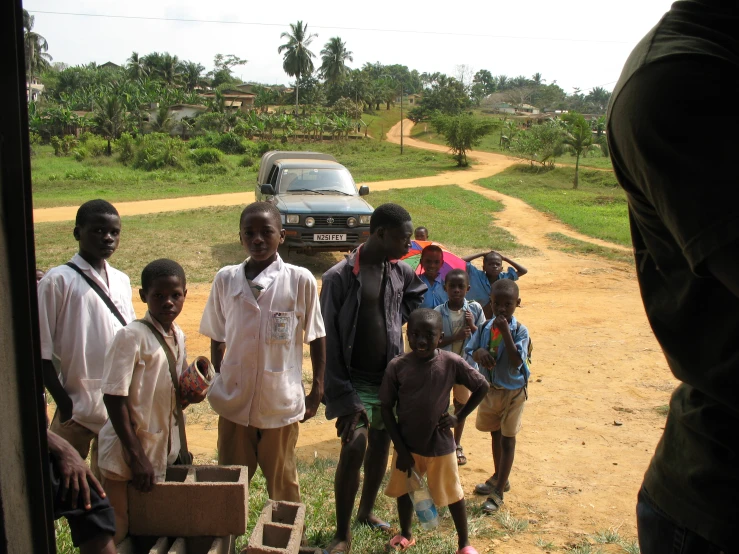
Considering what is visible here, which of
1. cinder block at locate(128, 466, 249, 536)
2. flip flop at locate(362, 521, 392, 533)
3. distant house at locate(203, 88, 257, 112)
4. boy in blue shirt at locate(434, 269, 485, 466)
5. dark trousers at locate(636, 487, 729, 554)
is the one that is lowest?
flip flop at locate(362, 521, 392, 533)

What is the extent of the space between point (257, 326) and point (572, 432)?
11.3 ft

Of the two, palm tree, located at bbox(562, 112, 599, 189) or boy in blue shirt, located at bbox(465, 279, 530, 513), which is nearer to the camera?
boy in blue shirt, located at bbox(465, 279, 530, 513)

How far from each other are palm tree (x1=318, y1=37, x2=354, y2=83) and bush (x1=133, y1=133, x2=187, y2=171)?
4319 cm

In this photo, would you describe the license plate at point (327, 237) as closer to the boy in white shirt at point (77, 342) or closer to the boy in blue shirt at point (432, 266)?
the boy in blue shirt at point (432, 266)

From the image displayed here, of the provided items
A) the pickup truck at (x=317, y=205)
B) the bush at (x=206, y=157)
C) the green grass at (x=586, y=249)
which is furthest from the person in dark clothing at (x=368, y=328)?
the bush at (x=206, y=157)

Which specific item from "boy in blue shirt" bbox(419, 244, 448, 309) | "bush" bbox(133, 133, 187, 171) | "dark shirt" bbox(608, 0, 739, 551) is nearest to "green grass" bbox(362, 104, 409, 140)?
"bush" bbox(133, 133, 187, 171)

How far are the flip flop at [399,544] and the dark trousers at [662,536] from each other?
2691 millimetres

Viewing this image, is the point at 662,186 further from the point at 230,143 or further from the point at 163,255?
the point at 230,143

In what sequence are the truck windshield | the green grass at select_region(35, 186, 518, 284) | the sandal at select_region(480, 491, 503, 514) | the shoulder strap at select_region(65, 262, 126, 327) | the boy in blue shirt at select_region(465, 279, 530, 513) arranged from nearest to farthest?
the shoulder strap at select_region(65, 262, 126, 327) < the sandal at select_region(480, 491, 503, 514) < the boy in blue shirt at select_region(465, 279, 530, 513) < the green grass at select_region(35, 186, 518, 284) < the truck windshield

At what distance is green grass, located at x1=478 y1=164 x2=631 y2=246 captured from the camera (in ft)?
60.4

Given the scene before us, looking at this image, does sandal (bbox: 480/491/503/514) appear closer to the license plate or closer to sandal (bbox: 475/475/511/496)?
sandal (bbox: 475/475/511/496)

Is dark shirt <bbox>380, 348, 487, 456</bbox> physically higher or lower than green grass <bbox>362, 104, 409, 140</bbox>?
lower

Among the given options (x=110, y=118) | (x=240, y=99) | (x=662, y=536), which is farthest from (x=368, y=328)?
(x=240, y=99)

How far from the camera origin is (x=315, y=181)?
12734 millimetres
